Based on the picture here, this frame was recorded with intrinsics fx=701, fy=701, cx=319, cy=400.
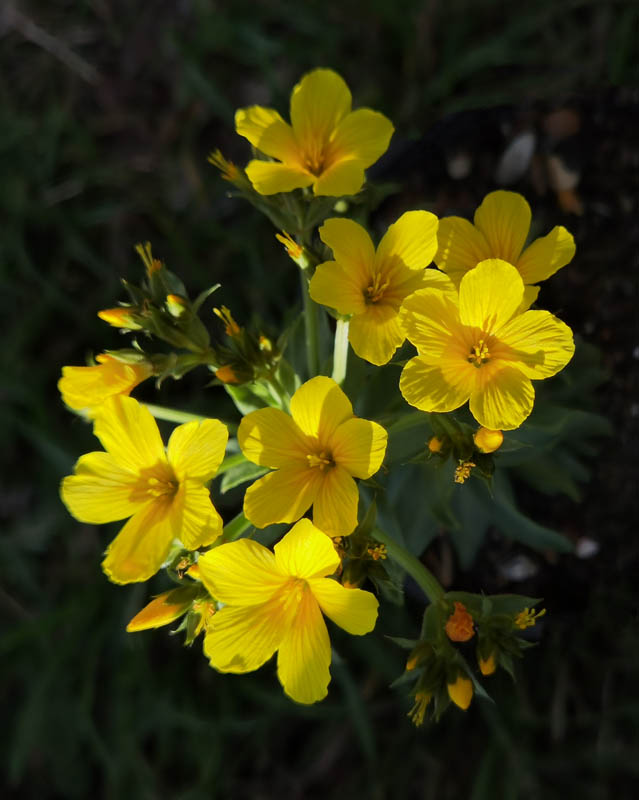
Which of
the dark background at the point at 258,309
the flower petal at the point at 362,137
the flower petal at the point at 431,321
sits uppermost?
the flower petal at the point at 362,137

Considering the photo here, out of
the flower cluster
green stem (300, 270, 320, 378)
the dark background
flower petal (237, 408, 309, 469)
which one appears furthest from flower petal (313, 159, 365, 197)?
the dark background

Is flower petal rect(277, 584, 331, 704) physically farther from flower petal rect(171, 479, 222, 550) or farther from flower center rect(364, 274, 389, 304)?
flower center rect(364, 274, 389, 304)

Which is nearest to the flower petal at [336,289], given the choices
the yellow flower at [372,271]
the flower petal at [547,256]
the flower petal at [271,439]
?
the yellow flower at [372,271]

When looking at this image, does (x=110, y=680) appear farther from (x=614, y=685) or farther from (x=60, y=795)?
(x=614, y=685)

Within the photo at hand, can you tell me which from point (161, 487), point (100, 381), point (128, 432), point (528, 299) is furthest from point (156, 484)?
point (528, 299)

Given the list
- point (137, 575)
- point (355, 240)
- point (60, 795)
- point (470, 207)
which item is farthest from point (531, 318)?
point (60, 795)

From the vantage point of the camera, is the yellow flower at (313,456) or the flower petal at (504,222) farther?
the flower petal at (504,222)

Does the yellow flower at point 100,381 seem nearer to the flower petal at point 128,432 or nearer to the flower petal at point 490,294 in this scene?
the flower petal at point 128,432
